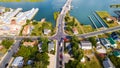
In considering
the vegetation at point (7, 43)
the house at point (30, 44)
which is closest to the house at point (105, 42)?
the house at point (30, 44)

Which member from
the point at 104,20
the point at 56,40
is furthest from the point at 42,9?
the point at 56,40

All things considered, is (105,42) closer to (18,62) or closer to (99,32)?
(99,32)

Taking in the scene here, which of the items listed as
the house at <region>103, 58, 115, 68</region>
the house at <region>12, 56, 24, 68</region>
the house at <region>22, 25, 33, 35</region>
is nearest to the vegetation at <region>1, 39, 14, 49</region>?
the house at <region>22, 25, 33, 35</region>

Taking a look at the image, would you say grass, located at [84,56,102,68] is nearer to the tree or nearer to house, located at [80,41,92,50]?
house, located at [80,41,92,50]

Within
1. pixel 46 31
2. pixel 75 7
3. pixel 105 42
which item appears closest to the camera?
pixel 105 42

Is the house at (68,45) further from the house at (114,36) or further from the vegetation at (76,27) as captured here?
the house at (114,36)

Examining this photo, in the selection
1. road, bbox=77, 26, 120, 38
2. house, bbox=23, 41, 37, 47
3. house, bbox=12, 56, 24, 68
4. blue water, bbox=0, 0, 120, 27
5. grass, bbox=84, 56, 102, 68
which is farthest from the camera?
blue water, bbox=0, 0, 120, 27

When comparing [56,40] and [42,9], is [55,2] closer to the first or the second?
[42,9]

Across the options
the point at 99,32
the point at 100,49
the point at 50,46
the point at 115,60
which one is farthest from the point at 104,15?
the point at 115,60
